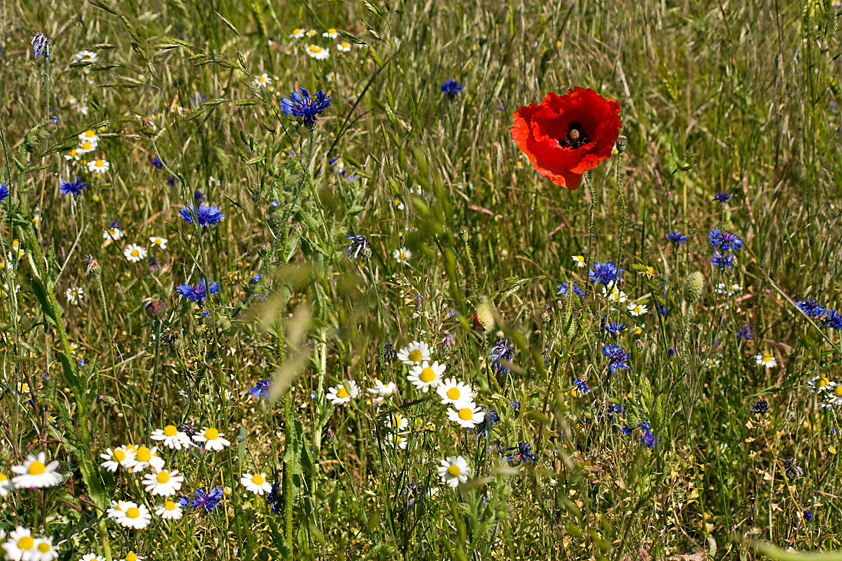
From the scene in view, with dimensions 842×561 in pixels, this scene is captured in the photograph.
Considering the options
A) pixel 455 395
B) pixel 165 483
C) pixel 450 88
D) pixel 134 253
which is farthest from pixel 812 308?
pixel 134 253

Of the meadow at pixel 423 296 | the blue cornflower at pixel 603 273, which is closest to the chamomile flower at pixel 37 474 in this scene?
the meadow at pixel 423 296

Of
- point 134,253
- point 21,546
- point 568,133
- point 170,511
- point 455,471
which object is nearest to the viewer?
point 21,546

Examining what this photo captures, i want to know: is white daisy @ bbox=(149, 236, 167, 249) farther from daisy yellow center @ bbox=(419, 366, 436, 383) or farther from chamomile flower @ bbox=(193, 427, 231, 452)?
daisy yellow center @ bbox=(419, 366, 436, 383)

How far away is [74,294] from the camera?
2441 mm

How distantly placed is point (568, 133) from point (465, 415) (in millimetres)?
630

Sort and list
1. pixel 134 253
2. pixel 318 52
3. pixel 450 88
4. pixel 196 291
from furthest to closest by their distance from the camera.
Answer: pixel 318 52, pixel 450 88, pixel 134 253, pixel 196 291

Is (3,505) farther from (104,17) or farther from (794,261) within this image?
(104,17)

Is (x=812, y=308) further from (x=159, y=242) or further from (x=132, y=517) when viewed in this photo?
(x=159, y=242)

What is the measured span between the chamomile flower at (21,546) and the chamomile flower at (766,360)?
190cm

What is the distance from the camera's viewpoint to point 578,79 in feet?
9.86

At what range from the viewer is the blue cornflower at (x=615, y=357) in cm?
176

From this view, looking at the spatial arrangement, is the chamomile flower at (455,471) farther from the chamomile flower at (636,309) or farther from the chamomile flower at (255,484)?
the chamomile flower at (636,309)

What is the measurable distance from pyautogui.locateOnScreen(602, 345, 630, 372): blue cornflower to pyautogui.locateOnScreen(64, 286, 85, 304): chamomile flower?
1.65 m

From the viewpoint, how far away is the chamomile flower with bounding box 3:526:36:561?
110 cm
